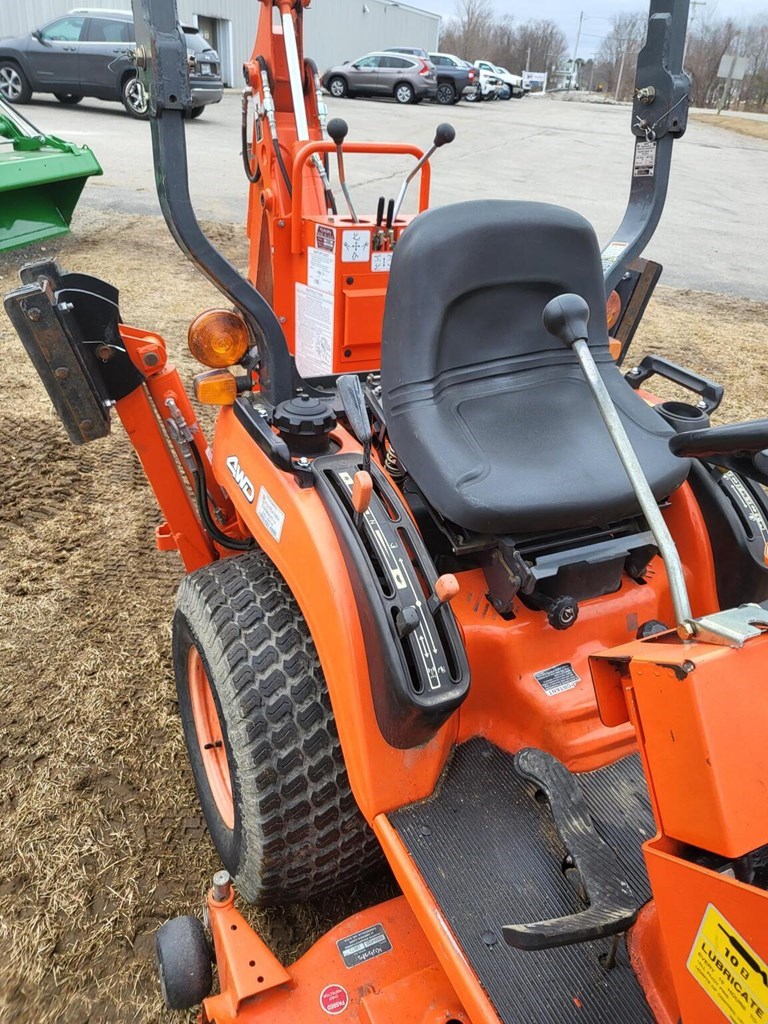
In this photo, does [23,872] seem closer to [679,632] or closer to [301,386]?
[301,386]

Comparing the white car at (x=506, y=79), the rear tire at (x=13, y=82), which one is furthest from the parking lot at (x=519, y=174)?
the white car at (x=506, y=79)

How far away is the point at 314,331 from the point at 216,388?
105 cm

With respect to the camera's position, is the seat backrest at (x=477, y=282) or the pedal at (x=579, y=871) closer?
the pedal at (x=579, y=871)

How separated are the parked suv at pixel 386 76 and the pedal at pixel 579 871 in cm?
2237

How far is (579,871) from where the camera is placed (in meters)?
1.36

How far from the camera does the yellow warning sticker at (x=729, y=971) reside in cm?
85

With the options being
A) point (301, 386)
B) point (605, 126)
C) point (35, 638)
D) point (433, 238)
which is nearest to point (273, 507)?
point (301, 386)

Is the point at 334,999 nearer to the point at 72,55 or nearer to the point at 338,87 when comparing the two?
the point at 72,55

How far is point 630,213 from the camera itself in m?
2.32

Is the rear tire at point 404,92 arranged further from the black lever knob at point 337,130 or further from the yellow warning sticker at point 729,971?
the yellow warning sticker at point 729,971

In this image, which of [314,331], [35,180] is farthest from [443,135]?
[35,180]

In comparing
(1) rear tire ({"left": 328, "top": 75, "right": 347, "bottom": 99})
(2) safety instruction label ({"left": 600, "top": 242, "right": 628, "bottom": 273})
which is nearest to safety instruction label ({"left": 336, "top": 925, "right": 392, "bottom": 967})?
(2) safety instruction label ({"left": 600, "top": 242, "right": 628, "bottom": 273})

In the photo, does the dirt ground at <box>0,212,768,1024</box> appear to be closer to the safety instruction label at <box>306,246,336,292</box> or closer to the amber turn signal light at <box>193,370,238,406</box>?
the amber turn signal light at <box>193,370,238,406</box>

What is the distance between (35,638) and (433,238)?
180 centimetres
